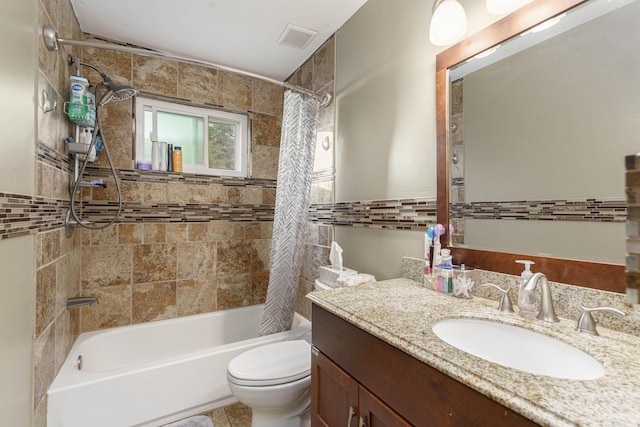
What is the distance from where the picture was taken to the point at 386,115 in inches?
63.3

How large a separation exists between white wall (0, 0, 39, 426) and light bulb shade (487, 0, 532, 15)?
1662 mm

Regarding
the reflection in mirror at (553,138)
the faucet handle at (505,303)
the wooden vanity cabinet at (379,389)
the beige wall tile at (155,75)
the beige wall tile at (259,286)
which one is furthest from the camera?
the beige wall tile at (259,286)

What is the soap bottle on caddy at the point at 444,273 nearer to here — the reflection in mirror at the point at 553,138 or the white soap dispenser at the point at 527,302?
the reflection in mirror at the point at 553,138

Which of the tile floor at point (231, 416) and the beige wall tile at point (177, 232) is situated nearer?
the tile floor at point (231, 416)

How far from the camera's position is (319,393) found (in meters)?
1.05

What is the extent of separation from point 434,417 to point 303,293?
6.06 feet

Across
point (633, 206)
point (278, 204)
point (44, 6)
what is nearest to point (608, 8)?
point (633, 206)

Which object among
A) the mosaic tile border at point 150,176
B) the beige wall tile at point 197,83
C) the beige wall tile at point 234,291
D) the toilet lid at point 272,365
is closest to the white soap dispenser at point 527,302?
the toilet lid at point 272,365

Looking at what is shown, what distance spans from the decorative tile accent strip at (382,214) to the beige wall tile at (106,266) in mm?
1521

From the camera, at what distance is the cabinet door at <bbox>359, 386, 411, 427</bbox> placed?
0.72 metres

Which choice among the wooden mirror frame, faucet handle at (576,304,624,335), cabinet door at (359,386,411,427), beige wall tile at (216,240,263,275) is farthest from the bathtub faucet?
faucet handle at (576,304,624,335)

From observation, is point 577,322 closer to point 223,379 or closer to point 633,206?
point 633,206

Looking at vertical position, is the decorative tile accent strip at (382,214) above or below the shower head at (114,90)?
below

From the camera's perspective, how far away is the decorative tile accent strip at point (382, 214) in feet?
4.50
